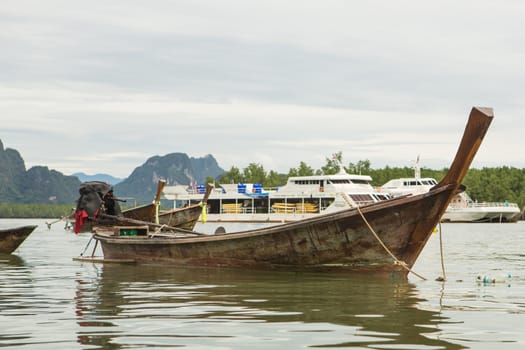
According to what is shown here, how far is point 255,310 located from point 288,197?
75918 millimetres

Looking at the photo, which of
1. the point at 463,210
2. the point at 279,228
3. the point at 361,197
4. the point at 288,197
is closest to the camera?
the point at 279,228

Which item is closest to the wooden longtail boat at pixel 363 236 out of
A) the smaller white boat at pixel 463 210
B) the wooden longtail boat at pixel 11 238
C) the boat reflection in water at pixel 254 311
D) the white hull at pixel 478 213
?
the boat reflection in water at pixel 254 311

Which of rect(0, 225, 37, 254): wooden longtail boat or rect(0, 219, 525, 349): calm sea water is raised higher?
rect(0, 225, 37, 254): wooden longtail boat

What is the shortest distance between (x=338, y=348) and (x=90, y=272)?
13084mm

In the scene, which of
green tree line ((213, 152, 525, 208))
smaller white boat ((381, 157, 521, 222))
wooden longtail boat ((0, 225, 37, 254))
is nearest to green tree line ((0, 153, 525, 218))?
green tree line ((213, 152, 525, 208))

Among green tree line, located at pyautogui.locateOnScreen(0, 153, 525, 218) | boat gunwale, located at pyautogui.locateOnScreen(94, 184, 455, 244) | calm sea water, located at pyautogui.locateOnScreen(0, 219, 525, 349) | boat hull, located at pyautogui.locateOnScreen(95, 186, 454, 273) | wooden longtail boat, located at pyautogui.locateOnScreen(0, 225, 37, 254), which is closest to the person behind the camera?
calm sea water, located at pyautogui.locateOnScreen(0, 219, 525, 349)

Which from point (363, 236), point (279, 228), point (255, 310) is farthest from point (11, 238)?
point (255, 310)

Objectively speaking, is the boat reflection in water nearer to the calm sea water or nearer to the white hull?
the calm sea water

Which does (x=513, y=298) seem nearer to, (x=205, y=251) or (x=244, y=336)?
(x=244, y=336)

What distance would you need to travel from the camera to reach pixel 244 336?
10461mm

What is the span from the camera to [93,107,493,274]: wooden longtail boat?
57.0 feet

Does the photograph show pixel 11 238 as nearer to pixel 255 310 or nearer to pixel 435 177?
pixel 255 310

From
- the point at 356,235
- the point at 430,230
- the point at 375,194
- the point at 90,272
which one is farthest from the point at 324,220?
the point at 375,194

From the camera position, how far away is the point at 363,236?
18.2m
